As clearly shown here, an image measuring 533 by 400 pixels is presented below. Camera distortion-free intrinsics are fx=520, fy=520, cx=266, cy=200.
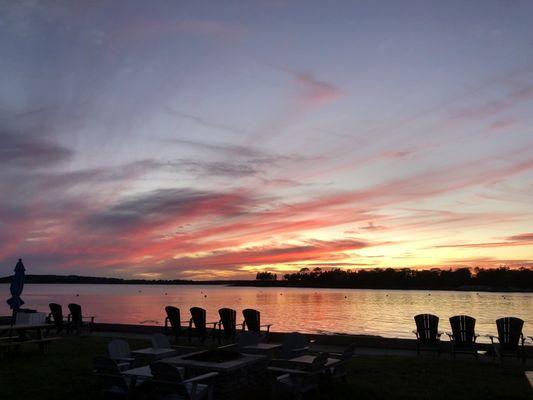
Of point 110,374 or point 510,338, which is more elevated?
point 510,338

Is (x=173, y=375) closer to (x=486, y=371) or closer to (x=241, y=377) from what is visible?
(x=241, y=377)

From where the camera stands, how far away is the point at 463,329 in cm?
1105

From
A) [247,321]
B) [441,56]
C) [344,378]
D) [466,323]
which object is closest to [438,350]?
[466,323]

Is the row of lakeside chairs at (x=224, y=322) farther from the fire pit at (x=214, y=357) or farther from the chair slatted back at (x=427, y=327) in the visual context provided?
the fire pit at (x=214, y=357)

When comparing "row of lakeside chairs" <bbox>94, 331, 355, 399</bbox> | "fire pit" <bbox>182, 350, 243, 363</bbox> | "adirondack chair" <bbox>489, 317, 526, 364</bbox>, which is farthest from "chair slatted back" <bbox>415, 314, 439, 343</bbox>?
"fire pit" <bbox>182, 350, 243, 363</bbox>

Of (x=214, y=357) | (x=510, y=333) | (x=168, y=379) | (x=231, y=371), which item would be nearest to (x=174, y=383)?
(x=168, y=379)

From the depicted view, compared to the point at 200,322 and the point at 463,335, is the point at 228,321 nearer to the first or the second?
the point at 200,322

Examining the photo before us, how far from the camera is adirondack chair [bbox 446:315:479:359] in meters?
10.9

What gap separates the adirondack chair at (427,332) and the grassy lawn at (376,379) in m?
0.78

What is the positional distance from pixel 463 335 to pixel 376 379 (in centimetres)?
325

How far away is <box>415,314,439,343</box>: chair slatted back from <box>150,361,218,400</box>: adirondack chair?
21.1 feet

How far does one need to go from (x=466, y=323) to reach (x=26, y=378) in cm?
860

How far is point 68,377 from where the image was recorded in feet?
29.7

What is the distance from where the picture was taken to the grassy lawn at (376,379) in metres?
7.80
